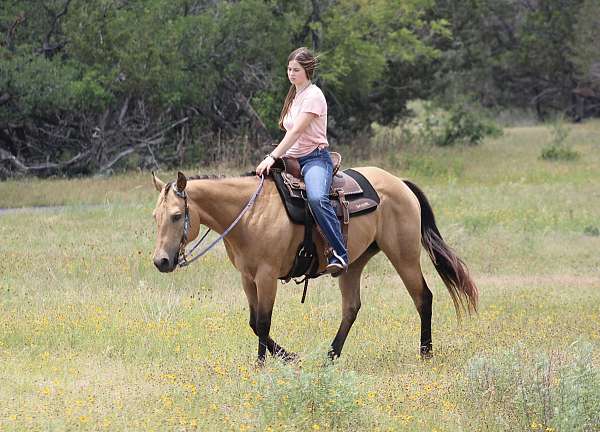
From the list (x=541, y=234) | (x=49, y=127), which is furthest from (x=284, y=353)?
(x=49, y=127)

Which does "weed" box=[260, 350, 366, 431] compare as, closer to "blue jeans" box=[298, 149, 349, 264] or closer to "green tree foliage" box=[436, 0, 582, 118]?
"blue jeans" box=[298, 149, 349, 264]

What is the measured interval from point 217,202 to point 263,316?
0.97 m

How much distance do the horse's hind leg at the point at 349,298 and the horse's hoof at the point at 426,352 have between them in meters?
0.72

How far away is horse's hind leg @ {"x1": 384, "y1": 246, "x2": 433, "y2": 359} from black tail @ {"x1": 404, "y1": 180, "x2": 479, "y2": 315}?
13.7 inches

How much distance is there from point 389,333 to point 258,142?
16315 millimetres

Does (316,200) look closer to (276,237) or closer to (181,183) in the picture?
(276,237)

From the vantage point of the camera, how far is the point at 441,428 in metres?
7.33

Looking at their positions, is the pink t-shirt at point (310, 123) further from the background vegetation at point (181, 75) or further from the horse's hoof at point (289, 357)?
the background vegetation at point (181, 75)

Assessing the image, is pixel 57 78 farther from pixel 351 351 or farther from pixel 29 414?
pixel 29 414

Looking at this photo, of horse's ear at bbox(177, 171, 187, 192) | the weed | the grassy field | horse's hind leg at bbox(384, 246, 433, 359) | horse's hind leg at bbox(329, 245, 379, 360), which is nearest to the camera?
the weed

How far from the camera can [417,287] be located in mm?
9961

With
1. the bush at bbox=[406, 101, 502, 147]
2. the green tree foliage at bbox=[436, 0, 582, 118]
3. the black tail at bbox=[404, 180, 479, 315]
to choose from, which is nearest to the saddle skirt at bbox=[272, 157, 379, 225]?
the black tail at bbox=[404, 180, 479, 315]

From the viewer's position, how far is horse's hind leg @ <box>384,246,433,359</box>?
390 inches

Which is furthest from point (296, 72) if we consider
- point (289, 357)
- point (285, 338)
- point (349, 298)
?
point (285, 338)
